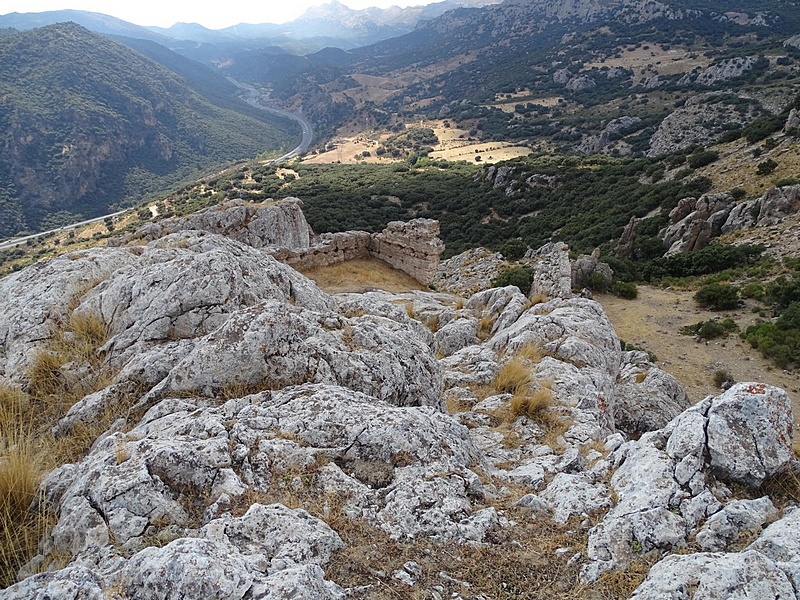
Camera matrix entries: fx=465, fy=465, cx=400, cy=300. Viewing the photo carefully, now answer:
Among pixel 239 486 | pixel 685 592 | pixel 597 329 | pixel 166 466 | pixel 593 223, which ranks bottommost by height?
pixel 593 223

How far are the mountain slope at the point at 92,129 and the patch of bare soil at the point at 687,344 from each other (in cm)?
11892

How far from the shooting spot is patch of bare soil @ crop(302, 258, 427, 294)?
1917cm

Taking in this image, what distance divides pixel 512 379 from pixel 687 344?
13.8m

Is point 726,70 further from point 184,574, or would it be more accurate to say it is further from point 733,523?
point 184,574

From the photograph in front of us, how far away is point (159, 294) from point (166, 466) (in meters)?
3.63

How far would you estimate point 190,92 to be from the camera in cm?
18312

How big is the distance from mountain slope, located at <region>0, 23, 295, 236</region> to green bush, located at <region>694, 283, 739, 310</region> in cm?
12136

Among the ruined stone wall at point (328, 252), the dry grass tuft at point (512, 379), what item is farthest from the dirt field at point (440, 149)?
the dry grass tuft at point (512, 379)

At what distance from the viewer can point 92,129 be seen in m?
128

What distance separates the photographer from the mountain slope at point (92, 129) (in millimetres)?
111375

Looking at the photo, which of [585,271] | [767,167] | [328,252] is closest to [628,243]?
[585,271]

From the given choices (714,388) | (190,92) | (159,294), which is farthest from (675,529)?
(190,92)

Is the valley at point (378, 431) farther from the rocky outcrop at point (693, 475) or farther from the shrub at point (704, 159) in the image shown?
the shrub at point (704, 159)

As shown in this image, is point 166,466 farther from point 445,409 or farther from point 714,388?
point 714,388
